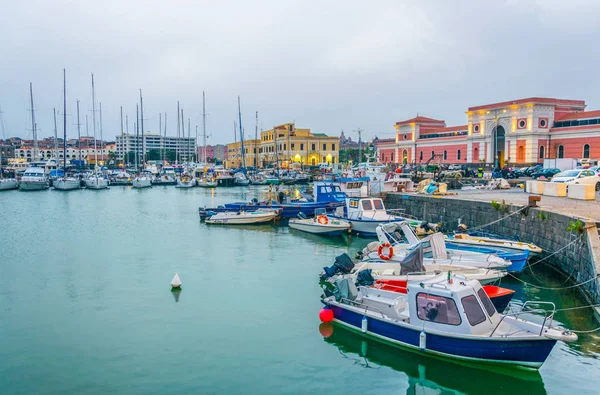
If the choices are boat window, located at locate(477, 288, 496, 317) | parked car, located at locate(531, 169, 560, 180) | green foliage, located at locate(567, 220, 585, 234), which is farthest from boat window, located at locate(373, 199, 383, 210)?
parked car, located at locate(531, 169, 560, 180)

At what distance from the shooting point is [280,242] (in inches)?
1074

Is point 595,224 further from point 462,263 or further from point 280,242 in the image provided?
point 280,242

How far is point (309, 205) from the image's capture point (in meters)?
35.4

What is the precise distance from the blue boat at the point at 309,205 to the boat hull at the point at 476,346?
23.1 metres

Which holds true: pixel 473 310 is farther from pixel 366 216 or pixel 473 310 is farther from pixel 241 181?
pixel 241 181

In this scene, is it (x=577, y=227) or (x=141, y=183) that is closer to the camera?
(x=577, y=227)

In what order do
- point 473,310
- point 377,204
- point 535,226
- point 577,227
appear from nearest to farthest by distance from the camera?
point 473,310 < point 577,227 < point 535,226 < point 377,204

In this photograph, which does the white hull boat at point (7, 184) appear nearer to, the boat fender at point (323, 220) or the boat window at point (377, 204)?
the boat fender at point (323, 220)

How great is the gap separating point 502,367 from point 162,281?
12.5m

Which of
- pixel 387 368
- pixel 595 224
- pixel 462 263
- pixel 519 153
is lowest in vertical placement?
pixel 387 368

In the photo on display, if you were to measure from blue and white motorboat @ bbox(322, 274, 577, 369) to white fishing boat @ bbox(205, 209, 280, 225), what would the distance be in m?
21.6

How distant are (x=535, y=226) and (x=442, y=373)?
1210cm

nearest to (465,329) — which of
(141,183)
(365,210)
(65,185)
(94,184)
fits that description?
(365,210)

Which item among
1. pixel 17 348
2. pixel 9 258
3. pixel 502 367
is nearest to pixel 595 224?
pixel 502 367
